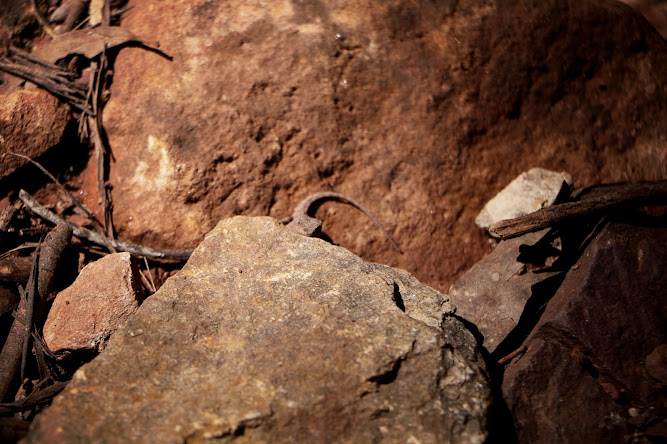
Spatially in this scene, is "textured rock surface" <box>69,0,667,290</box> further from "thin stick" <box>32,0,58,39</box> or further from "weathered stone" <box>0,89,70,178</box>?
"thin stick" <box>32,0,58,39</box>

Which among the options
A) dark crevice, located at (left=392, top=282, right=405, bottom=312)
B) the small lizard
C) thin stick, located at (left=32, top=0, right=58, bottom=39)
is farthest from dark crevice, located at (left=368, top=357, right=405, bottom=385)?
thin stick, located at (left=32, top=0, right=58, bottom=39)

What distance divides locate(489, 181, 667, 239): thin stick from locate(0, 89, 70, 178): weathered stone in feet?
8.65

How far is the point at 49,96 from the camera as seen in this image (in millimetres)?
2805

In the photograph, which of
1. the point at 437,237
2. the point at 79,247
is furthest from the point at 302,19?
the point at 79,247

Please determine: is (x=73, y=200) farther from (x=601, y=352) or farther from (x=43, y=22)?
(x=601, y=352)

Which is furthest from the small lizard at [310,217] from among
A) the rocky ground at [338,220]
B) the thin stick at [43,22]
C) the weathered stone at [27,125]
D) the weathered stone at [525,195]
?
the thin stick at [43,22]

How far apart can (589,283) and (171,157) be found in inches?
92.1

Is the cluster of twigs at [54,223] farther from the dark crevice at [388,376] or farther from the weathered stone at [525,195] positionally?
the weathered stone at [525,195]

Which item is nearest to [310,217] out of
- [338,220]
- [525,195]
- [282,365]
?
[338,220]

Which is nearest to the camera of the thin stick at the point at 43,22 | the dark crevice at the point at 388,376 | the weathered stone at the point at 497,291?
the dark crevice at the point at 388,376

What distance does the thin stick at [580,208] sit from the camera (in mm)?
2344

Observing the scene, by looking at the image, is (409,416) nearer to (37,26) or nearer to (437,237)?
(437,237)

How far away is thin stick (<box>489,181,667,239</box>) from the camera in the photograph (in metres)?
2.34

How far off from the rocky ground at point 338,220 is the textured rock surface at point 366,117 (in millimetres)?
14
